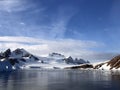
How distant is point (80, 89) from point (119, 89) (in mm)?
7663

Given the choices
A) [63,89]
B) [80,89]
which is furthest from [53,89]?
[80,89]

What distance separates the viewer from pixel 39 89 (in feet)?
167

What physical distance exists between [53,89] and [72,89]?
387 cm

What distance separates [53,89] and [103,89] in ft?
33.3

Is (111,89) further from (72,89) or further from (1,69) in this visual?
(1,69)

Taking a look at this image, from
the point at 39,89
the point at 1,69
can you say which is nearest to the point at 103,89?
the point at 39,89

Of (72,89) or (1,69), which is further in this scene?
(1,69)

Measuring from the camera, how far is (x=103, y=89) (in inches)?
1986

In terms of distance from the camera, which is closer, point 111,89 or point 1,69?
point 111,89

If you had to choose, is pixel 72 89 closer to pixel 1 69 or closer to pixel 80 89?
pixel 80 89

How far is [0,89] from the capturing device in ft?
168

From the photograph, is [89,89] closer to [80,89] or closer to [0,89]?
[80,89]

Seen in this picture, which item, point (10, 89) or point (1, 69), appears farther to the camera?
point (1, 69)

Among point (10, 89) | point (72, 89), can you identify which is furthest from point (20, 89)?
point (72, 89)
